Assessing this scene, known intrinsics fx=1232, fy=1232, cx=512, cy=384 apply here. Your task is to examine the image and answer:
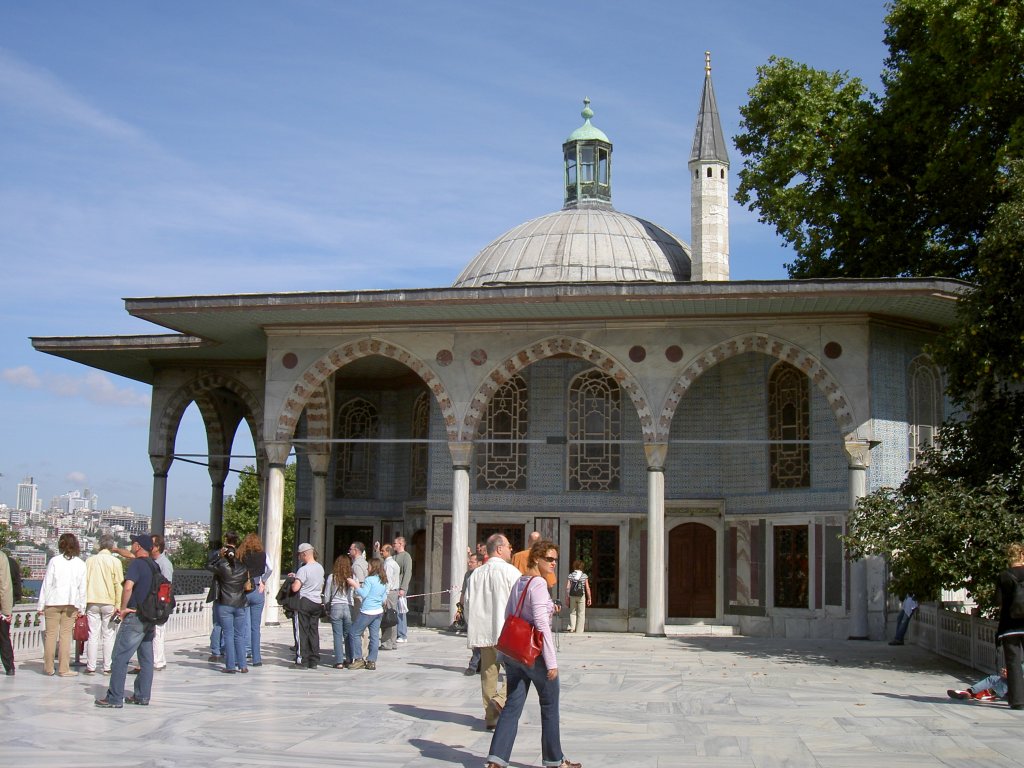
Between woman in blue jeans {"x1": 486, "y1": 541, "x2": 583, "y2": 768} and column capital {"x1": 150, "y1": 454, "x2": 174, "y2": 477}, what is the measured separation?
1573 centimetres

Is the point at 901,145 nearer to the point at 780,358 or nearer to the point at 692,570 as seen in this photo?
the point at 780,358

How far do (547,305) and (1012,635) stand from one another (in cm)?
852

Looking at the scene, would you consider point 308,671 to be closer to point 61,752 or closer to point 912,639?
point 61,752

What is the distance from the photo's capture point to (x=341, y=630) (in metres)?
11.5

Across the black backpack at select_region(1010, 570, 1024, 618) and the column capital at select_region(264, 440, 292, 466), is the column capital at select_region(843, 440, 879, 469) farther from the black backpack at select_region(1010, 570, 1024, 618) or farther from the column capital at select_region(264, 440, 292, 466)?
the column capital at select_region(264, 440, 292, 466)

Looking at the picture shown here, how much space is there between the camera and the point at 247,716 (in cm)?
836

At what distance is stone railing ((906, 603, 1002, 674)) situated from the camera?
11.0 meters

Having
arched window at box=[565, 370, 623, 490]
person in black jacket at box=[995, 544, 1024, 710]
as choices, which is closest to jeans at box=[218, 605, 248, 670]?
Result: person in black jacket at box=[995, 544, 1024, 710]

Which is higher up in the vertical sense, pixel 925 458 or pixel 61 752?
pixel 925 458

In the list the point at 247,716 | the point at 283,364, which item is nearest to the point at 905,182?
the point at 283,364

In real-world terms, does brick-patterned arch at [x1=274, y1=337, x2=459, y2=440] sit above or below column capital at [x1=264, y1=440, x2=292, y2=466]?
above

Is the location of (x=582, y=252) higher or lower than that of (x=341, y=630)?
higher

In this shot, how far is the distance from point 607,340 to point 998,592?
844 centimetres

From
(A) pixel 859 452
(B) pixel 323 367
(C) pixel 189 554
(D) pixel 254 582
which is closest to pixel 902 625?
(A) pixel 859 452
